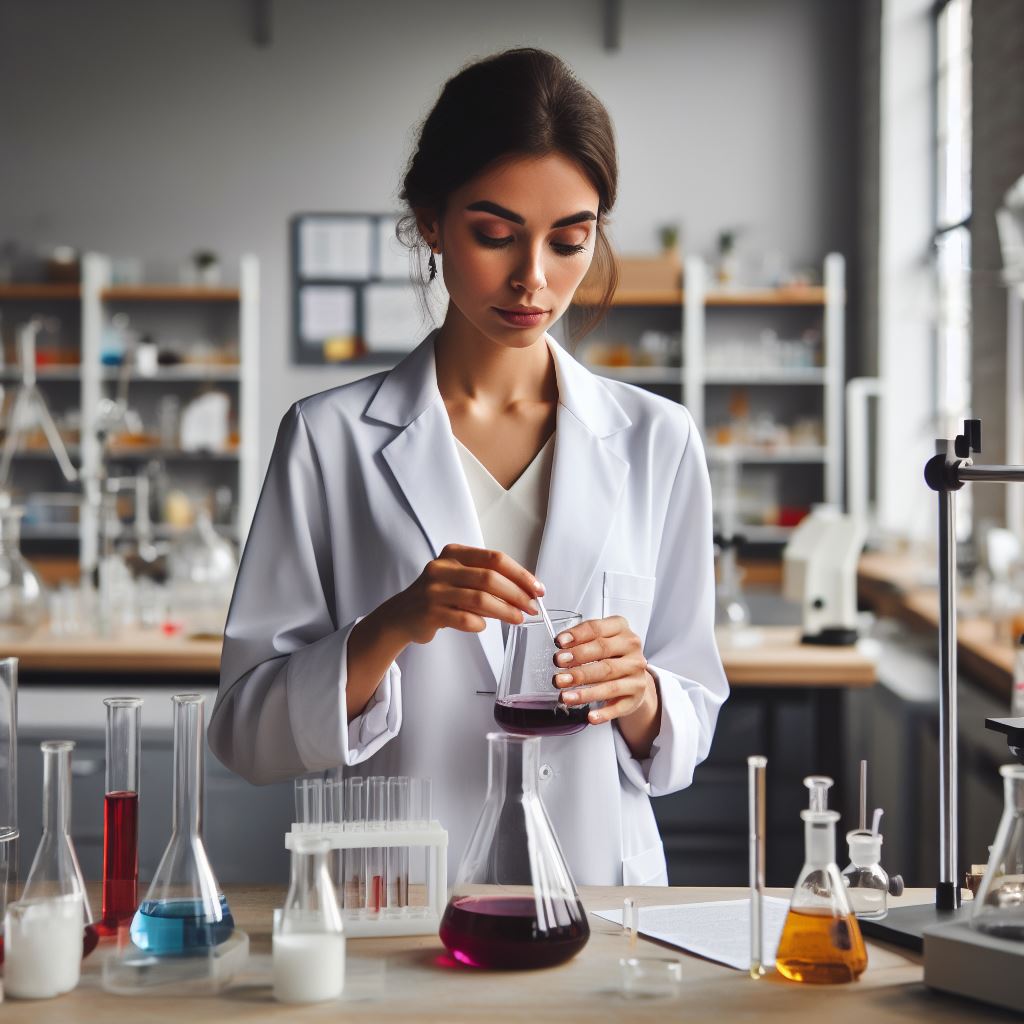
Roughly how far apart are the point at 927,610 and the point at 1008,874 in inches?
123

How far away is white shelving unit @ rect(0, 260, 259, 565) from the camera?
6613mm

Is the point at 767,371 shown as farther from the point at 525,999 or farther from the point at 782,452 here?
the point at 525,999

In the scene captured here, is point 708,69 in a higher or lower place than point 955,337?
higher

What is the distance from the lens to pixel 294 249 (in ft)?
23.0

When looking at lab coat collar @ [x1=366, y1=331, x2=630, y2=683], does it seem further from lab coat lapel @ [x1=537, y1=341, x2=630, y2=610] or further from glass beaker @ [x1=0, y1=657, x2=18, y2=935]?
glass beaker @ [x1=0, y1=657, x2=18, y2=935]

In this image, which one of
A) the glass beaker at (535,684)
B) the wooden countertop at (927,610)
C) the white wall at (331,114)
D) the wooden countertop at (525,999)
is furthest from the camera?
the white wall at (331,114)

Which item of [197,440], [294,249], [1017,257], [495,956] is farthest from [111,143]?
[495,956]

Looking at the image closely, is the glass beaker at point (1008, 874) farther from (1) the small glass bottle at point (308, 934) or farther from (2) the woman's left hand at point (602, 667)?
(1) the small glass bottle at point (308, 934)

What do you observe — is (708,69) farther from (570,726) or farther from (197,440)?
(570,726)

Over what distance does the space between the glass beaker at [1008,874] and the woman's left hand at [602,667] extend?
37 centimetres

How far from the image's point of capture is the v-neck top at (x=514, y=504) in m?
1.50

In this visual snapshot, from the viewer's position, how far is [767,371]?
21.7 feet

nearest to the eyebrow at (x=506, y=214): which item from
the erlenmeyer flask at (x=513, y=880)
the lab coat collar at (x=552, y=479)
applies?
the lab coat collar at (x=552, y=479)

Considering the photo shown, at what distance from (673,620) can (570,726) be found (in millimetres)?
353
